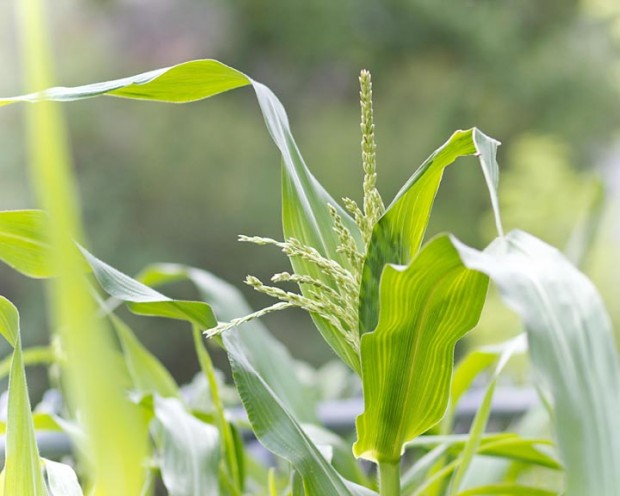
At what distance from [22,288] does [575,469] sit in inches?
155

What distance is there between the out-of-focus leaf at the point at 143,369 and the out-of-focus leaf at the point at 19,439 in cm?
17

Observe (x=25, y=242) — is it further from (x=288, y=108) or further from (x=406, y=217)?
(x=288, y=108)

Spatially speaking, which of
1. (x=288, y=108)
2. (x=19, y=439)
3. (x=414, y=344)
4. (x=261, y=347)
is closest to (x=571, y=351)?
(x=414, y=344)

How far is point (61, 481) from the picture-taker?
1.07 feet

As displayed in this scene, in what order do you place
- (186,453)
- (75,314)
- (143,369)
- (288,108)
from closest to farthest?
(75,314), (186,453), (143,369), (288,108)

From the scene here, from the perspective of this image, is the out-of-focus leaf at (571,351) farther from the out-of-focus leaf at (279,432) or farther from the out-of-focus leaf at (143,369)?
the out-of-focus leaf at (143,369)

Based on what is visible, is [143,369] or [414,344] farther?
[143,369]

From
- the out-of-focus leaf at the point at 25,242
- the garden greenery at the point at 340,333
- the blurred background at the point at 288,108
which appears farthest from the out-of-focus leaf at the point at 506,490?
the blurred background at the point at 288,108

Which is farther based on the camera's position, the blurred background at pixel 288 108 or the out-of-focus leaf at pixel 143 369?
the blurred background at pixel 288 108

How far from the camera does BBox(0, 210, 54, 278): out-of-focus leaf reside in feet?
1.09

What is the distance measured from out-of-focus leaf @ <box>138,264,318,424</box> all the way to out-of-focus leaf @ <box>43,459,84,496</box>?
0.16m

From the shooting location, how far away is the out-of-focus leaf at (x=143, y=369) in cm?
48

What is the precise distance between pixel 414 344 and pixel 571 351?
85 mm

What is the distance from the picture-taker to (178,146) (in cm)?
427
